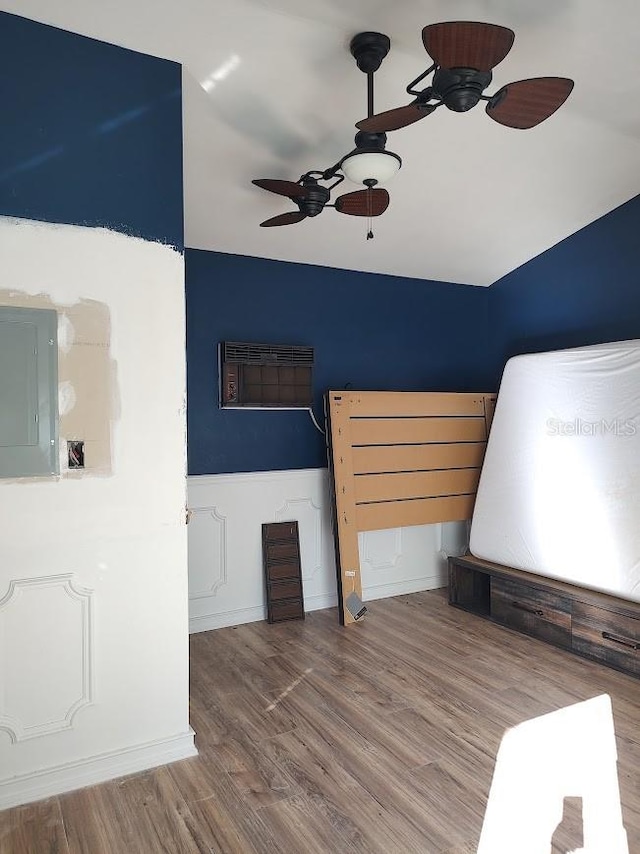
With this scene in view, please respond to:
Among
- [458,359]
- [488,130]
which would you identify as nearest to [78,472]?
[488,130]

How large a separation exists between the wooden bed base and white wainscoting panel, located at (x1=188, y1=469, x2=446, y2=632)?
20.5 inches

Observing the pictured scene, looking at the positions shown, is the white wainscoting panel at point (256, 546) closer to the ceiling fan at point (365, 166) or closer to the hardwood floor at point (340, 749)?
the hardwood floor at point (340, 749)

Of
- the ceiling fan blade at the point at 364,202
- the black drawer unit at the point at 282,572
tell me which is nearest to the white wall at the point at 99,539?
the ceiling fan blade at the point at 364,202

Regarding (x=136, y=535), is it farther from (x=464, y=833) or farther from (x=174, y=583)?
(x=464, y=833)

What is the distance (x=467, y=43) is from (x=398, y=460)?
2.87 meters

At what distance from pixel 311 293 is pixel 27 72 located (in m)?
2.31

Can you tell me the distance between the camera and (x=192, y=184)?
128 inches

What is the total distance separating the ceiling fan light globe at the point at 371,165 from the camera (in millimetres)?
2428

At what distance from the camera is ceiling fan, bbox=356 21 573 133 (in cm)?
169

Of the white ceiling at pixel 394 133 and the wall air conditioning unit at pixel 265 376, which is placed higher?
the white ceiling at pixel 394 133

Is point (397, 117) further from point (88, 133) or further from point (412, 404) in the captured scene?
point (412, 404)

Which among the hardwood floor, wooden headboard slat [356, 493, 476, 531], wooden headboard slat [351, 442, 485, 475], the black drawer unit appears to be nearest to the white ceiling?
wooden headboard slat [351, 442, 485, 475]

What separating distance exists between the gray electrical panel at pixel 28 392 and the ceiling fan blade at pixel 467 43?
1.52 metres

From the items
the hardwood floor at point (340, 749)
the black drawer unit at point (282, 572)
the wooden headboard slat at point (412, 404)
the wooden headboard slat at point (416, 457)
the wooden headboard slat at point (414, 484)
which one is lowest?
the hardwood floor at point (340, 749)
